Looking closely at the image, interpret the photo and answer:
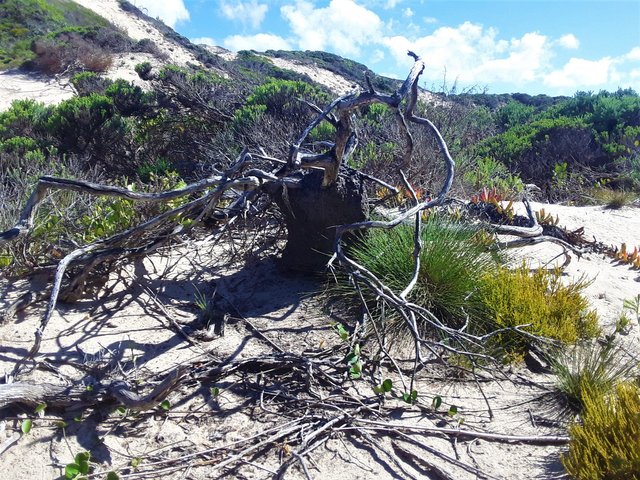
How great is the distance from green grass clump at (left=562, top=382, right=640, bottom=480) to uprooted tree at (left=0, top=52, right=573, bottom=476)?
1.18 feet

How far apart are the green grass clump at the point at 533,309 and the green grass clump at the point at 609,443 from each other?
1.16m

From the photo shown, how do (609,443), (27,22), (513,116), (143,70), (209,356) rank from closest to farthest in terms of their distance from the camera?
(609,443), (209,356), (513,116), (143,70), (27,22)

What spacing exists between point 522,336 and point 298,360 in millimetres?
1583

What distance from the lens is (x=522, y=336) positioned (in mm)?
3742

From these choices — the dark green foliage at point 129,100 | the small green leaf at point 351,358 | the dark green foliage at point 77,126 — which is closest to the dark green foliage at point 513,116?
the dark green foliage at point 129,100

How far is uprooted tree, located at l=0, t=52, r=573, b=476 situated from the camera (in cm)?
294

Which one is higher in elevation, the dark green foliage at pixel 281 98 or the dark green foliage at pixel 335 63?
the dark green foliage at pixel 335 63

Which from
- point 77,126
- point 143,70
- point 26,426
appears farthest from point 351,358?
point 143,70

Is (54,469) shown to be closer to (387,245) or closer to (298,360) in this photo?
(298,360)

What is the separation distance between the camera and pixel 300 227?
4348 mm

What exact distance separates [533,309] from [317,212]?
171 centimetres

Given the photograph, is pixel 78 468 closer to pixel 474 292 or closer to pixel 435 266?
pixel 435 266

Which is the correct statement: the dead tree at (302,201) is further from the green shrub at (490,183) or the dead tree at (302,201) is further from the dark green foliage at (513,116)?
the dark green foliage at (513,116)

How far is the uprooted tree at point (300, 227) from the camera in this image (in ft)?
9.63
